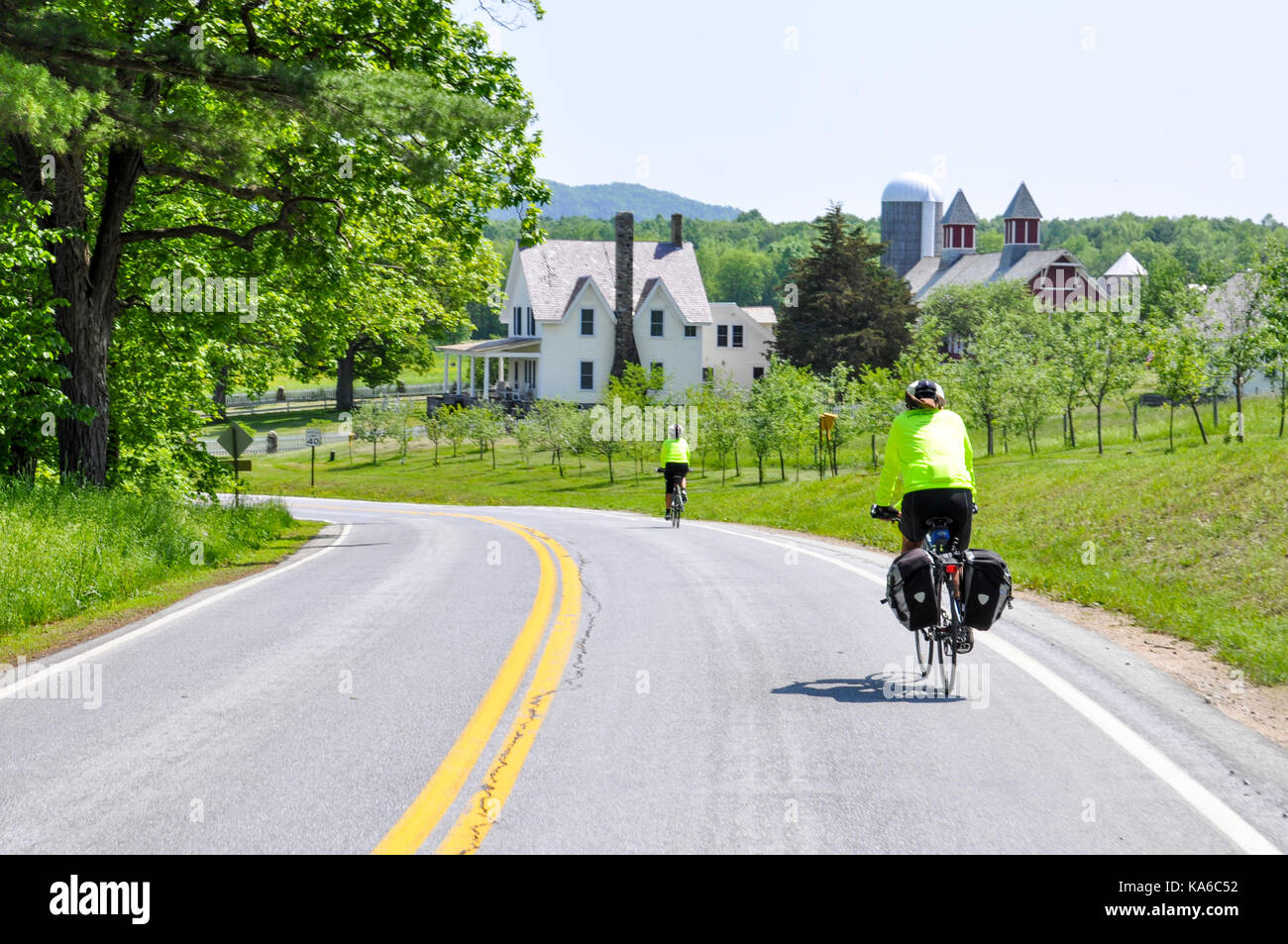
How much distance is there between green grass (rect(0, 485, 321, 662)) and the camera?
11547 mm

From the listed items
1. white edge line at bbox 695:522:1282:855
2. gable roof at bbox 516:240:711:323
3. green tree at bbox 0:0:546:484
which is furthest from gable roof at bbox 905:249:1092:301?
white edge line at bbox 695:522:1282:855

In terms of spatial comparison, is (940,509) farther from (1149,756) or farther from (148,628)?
(148,628)

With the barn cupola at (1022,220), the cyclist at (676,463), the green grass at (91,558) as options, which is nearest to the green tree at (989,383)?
the cyclist at (676,463)

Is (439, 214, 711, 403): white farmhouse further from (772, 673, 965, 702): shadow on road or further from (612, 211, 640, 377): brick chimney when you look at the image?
(772, 673, 965, 702): shadow on road

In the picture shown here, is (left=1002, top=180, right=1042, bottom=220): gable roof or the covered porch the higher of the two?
(left=1002, top=180, right=1042, bottom=220): gable roof

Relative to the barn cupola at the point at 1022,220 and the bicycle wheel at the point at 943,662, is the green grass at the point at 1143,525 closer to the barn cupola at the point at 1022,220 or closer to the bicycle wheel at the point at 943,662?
the bicycle wheel at the point at 943,662

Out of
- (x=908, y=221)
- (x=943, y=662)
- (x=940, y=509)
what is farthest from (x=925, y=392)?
(x=908, y=221)

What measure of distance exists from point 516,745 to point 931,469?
349cm

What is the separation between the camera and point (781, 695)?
760 centimetres

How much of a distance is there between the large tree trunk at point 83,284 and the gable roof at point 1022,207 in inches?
4247

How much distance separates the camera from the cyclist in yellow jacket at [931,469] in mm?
8078

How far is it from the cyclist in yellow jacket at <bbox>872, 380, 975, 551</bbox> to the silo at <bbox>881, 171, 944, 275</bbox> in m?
126

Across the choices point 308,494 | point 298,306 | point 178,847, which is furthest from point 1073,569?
point 308,494
